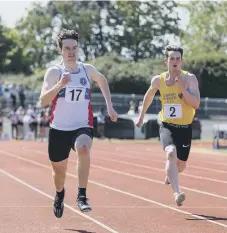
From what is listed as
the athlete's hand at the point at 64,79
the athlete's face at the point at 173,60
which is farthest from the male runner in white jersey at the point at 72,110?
the athlete's face at the point at 173,60

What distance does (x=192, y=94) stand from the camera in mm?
9656

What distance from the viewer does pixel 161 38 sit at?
81.7 meters

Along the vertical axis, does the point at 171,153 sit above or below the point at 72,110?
below

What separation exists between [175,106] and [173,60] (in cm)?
54

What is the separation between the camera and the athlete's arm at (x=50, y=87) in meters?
8.05

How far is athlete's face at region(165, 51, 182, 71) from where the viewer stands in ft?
31.7

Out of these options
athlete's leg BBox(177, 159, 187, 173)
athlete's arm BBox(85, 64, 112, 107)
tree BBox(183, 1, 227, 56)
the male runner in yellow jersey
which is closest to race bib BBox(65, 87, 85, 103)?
athlete's arm BBox(85, 64, 112, 107)

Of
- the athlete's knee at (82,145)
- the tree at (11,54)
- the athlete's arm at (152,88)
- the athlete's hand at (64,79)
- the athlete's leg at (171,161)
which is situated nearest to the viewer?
the athlete's hand at (64,79)

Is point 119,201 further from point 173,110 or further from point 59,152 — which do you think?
point 59,152

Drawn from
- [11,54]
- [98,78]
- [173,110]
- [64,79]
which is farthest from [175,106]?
[11,54]

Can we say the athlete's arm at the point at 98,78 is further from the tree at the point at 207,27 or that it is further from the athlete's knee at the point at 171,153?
the tree at the point at 207,27

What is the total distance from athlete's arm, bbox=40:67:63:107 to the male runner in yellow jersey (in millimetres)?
1828

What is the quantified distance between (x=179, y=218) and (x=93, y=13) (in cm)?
7087

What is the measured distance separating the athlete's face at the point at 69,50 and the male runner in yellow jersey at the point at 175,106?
169 centimetres
